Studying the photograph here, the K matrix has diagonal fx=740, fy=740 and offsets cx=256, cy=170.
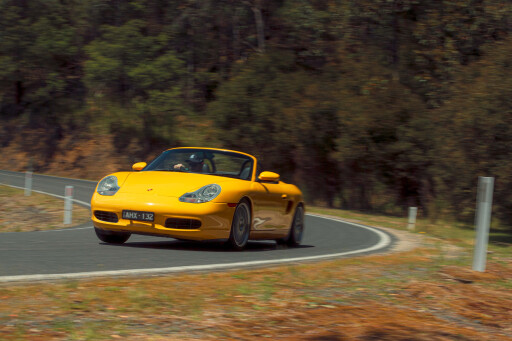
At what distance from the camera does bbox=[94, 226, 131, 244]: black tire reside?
9688 mm

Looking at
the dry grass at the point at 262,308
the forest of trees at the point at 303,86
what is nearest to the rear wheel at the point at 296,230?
the dry grass at the point at 262,308

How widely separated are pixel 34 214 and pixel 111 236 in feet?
25.4

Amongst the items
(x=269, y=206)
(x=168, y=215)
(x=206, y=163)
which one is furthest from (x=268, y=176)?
(x=168, y=215)

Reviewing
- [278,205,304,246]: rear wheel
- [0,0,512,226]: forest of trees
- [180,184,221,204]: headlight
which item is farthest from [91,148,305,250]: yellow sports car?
[0,0,512,226]: forest of trees

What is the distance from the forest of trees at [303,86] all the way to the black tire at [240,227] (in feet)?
44.9

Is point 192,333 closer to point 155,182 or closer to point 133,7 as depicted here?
point 155,182

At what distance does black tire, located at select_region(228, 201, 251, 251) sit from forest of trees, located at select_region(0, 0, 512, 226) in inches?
539

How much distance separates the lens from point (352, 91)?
32.8 meters

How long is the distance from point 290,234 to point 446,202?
17043 millimetres

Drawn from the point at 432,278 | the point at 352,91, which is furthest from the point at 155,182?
the point at 352,91

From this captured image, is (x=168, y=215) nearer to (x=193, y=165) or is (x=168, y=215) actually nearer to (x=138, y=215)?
(x=138, y=215)

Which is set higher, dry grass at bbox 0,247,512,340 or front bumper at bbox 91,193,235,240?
front bumper at bbox 91,193,235,240

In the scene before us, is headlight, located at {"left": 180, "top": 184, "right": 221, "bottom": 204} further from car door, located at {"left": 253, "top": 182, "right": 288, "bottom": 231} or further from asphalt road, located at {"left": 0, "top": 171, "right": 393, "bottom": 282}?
car door, located at {"left": 253, "top": 182, "right": 288, "bottom": 231}

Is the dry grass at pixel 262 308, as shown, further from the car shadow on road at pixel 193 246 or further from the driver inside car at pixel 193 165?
the driver inside car at pixel 193 165
